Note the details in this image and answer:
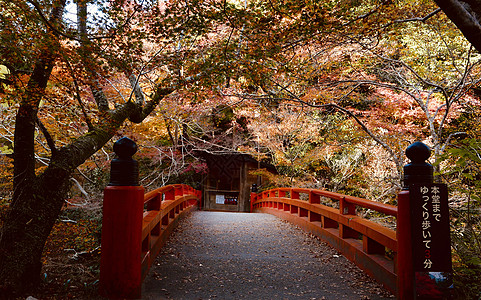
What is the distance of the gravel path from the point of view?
334 cm

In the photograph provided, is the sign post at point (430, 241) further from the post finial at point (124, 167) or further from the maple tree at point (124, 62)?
the post finial at point (124, 167)

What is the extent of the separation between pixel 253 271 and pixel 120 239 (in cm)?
208

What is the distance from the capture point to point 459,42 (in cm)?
925

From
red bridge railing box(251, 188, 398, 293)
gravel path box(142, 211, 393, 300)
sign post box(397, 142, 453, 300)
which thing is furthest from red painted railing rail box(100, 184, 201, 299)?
red bridge railing box(251, 188, 398, 293)

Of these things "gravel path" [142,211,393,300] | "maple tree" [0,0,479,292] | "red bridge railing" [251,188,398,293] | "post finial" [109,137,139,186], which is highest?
"maple tree" [0,0,479,292]

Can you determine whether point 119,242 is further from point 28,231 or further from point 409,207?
point 409,207

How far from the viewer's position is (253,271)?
13.5 ft

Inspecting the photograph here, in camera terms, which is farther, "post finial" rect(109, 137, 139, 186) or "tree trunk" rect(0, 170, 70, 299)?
"tree trunk" rect(0, 170, 70, 299)

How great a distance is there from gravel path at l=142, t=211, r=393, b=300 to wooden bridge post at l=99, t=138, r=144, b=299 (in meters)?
0.46

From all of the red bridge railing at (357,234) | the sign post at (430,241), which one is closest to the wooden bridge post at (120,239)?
the sign post at (430,241)

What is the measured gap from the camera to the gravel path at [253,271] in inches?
132

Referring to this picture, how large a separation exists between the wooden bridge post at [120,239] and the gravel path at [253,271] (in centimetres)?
46

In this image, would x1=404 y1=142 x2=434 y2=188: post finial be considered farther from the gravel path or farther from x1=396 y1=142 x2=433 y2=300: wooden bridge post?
the gravel path

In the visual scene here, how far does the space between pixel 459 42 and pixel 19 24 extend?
10.9 metres
